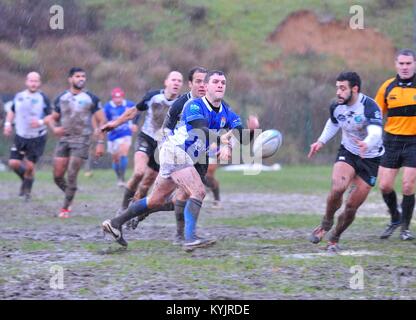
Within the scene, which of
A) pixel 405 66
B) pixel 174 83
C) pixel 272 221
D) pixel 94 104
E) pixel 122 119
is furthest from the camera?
pixel 94 104

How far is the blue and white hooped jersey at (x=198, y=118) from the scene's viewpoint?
891 cm

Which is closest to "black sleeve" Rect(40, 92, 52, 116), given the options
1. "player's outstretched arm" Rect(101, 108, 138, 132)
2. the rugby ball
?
"player's outstretched arm" Rect(101, 108, 138, 132)

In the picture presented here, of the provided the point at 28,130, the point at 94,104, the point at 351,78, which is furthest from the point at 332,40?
the point at 351,78

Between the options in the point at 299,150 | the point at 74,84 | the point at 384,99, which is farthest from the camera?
the point at 299,150

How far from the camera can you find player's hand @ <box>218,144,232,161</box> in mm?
8547

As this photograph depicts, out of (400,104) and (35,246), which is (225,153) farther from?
(400,104)

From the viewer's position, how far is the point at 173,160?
9.10m

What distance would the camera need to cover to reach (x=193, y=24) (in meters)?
40.8

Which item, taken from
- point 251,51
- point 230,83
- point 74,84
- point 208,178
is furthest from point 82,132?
point 251,51

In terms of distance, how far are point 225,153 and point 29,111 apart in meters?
8.44

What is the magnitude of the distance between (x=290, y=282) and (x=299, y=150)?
22157 millimetres

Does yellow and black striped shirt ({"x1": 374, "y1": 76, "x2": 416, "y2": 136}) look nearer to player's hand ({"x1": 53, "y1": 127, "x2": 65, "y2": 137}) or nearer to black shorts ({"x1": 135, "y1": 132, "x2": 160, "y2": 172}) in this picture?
black shorts ({"x1": 135, "y1": 132, "x2": 160, "y2": 172})

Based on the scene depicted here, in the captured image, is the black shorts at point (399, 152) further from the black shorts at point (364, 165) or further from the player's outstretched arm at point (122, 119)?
the player's outstretched arm at point (122, 119)
